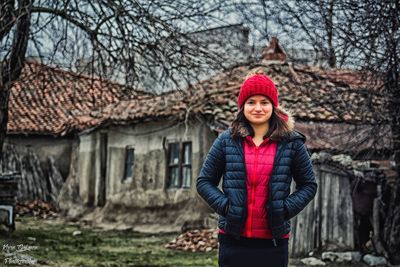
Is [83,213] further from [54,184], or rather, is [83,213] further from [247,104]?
[247,104]

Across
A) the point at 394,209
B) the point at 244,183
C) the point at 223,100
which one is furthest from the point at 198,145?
the point at 244,183

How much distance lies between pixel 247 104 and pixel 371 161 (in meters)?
6.58

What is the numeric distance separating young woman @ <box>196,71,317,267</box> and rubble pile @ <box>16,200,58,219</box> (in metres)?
17.4

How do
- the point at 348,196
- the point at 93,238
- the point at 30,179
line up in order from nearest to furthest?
the point at 348,196 → the point at 93,238 → the point at 30,179

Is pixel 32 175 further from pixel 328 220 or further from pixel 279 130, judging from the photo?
pixel 279 130

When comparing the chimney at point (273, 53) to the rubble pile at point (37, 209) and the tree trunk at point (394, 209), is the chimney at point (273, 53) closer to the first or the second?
the tree trunk at point (394, 209)

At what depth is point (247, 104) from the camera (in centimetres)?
454

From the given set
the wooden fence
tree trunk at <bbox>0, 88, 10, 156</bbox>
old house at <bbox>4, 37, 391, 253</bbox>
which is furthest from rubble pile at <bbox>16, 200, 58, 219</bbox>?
the wooden fence

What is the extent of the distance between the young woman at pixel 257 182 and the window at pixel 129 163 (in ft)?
46.6

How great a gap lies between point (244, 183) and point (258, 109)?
0.52 meters

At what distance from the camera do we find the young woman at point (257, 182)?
14.0ft

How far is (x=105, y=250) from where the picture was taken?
39.3 ft

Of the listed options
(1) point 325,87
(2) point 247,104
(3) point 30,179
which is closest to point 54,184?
(3) point 30,179

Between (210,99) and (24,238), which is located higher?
(210,99)
